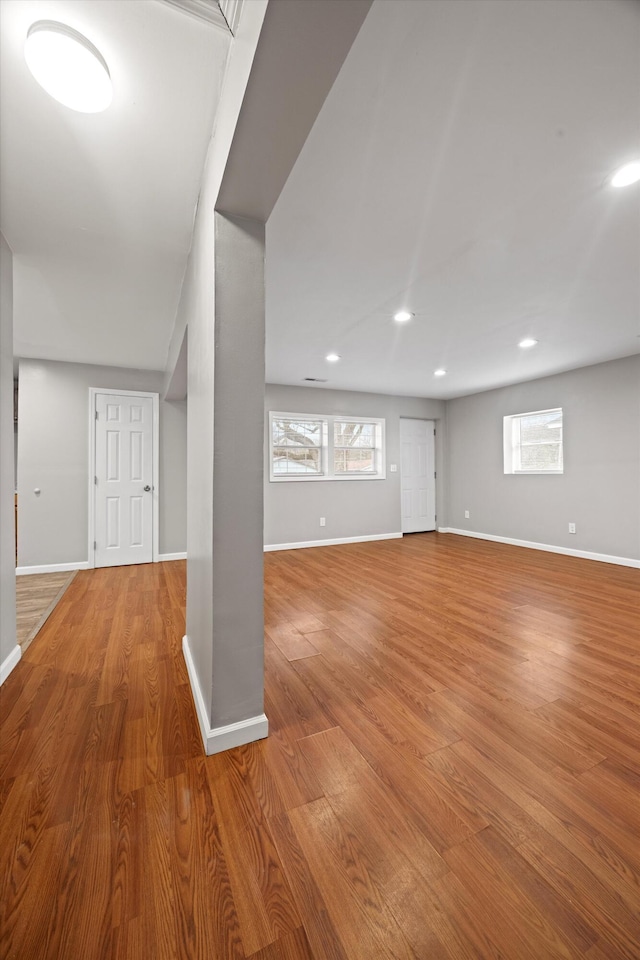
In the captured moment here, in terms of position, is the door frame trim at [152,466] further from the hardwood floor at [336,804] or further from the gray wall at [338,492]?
the hardwood floor at [336,804]

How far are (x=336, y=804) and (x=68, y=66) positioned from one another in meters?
2.59

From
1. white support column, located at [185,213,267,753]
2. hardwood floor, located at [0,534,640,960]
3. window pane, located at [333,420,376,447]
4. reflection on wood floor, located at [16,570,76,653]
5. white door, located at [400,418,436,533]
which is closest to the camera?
hardwood floor, located at [0,534,640,960]

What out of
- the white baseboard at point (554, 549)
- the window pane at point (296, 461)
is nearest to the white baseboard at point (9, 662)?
the window pane at point (296, 461)

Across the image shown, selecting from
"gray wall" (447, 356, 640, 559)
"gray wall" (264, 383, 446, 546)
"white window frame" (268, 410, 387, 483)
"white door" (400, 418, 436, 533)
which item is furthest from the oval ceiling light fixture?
"white door" (400, 418, 436, 533)

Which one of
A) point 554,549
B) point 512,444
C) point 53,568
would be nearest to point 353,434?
point 512,444

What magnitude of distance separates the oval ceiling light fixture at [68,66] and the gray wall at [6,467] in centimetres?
119

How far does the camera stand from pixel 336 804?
1.27 m

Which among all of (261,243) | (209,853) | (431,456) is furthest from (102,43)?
(431,456)

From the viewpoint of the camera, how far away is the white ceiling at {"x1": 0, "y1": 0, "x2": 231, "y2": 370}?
46.1 inches

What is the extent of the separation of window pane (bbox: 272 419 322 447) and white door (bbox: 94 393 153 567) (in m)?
1.74

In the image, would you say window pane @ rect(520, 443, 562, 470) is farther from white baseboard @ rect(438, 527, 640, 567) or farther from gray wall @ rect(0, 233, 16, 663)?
gray wall @ rect(0, 233, 16, 663)

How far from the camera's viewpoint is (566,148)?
157 cm

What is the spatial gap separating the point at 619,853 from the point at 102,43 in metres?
2.89

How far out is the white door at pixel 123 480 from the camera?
464 cm
